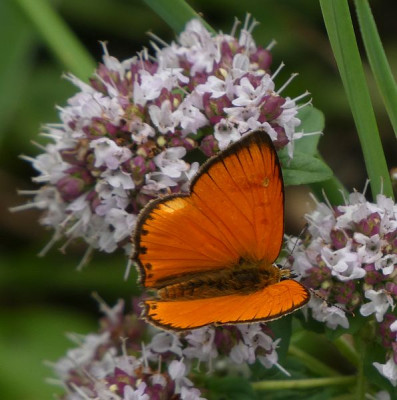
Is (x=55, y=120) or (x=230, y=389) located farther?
(x=55, y=120)

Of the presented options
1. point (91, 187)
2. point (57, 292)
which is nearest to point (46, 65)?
point (57, 292)

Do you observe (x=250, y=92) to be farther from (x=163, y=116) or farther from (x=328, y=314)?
(x=328, y=314)

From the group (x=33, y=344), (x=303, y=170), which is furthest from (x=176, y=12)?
(x=33, y=344)

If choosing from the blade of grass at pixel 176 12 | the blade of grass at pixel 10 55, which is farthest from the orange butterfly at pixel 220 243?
the blade of grass at pixel 10 55

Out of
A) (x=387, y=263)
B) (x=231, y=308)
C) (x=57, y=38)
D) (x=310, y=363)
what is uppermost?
(x=57, y=38)

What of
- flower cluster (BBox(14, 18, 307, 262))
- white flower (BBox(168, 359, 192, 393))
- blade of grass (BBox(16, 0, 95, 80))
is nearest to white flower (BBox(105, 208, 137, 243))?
flower cluster (BBox(14, 18, 307, 262))

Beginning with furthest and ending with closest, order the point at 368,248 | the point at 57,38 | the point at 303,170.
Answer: the point at 57,38, the point at 303,170, the point at 368,248
